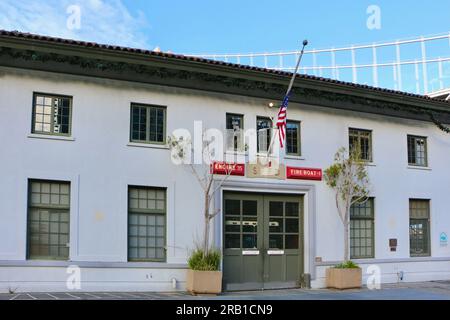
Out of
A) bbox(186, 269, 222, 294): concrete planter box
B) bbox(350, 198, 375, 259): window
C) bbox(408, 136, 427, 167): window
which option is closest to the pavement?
bbox(186, 269, 222, 294): concrete planter box

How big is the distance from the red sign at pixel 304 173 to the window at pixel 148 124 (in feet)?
12.7

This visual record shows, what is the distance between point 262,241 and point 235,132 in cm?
315

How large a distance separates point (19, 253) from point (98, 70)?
4.80 metres

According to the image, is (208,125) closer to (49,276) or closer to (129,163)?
(129,163)

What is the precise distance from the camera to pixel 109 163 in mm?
14070

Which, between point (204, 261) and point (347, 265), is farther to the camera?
point (347, 265)

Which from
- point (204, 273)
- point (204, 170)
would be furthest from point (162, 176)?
point (204, 273)

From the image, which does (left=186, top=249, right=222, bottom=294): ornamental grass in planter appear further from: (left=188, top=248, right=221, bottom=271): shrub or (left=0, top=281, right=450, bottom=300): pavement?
(left=0, top=281, right=450, bottom=300): pavement

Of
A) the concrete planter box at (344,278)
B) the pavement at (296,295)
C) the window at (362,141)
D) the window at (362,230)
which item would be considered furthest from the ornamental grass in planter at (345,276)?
the window at (362,141)

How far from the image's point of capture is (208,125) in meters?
15.4

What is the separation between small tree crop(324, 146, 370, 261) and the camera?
55.0ft

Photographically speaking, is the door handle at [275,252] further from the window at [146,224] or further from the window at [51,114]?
the window at [51,114]

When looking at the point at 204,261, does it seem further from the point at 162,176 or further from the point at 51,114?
the point at 51,114

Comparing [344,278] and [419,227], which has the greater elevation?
[419,227]
